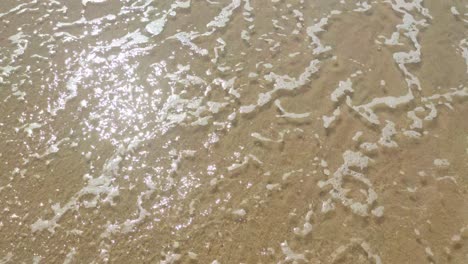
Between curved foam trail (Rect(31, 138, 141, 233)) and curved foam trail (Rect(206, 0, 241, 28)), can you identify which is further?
curved foam trail (Rect(206, 0, 241, 28))

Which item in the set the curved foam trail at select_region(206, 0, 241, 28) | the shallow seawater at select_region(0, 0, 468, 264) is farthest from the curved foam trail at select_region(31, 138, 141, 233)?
the curved foam trail at select_region(206, 0, 241, 28)

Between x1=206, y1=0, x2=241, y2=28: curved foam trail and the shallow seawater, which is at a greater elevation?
x1=206, y1=0, x2=241, y2=28: curved foam trail

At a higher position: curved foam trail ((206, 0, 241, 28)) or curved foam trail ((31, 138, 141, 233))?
curved foam trail ((206, 0, 241, 28))

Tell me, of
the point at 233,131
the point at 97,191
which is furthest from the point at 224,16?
the point at 97,191

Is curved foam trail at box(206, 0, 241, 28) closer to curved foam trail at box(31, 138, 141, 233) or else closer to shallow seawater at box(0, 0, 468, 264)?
shallow seawater at box(0, 0, 468, 264)

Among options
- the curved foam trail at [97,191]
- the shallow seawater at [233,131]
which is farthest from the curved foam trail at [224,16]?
the curved foam trail at [97,191]

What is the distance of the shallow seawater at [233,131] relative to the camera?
2445 millimetres

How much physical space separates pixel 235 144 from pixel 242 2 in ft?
4.44

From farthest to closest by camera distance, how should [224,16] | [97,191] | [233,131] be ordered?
[224,16], [233,131], [97,191]

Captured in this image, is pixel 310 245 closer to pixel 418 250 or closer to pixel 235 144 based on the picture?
pixel 418 250

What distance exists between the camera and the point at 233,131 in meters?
2.87

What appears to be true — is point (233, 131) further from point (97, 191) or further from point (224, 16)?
point (224, 16)

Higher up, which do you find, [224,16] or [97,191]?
[224,16]

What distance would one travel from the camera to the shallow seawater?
2.45m
